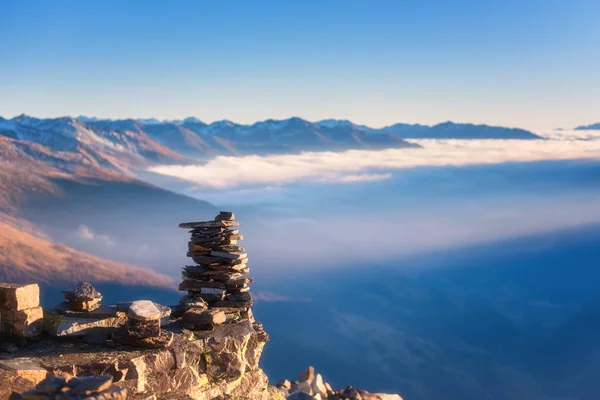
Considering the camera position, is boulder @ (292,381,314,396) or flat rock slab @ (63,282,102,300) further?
boulder @ (292,381,314,396)

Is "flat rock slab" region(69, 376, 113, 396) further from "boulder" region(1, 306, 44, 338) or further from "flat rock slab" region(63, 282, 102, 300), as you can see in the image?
"flat rock slab" region(63, 282, 102, 300)

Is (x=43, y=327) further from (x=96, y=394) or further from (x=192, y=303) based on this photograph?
(x=96, y=394)

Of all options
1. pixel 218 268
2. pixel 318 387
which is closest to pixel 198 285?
pixel 218 268

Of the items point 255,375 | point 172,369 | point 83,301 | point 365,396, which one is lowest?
point 365,396

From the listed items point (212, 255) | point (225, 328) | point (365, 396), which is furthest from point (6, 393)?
point (365, 396)

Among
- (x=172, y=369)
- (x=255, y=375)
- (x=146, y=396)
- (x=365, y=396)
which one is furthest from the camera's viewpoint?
(x=365, y=396)

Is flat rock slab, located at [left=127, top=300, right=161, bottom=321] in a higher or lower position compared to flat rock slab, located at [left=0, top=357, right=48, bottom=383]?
higher

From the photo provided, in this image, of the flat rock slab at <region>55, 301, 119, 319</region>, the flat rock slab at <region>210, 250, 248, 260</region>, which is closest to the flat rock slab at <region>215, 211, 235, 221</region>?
the flat rock slab at <region>210, 250, 248, 260</region>
